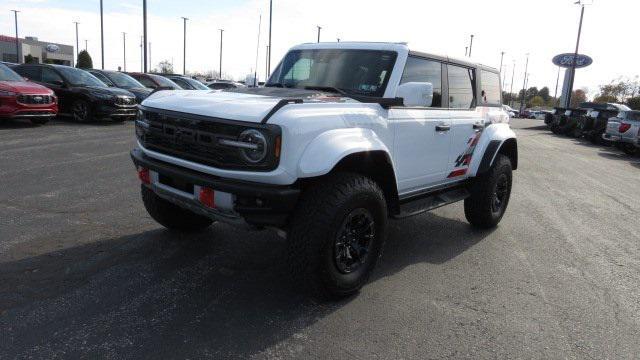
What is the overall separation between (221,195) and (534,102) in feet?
365

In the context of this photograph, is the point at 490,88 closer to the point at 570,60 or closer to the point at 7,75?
the point at 7,75

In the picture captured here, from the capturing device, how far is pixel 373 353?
117 inches

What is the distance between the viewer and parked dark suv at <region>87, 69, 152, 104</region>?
1666cm

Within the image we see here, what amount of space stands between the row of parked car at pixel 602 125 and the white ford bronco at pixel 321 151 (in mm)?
14628

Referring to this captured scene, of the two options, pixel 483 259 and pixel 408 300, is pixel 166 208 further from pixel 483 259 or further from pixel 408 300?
pixel 483 259

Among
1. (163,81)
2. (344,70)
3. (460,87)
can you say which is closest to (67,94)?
(163,81)

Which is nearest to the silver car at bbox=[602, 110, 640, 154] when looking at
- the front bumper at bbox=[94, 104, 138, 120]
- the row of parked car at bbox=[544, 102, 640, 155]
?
the row of parked car at bbox=[544, 102, 640, 155]

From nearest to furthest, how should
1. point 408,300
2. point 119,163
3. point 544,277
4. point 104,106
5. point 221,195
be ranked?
1. point 221,195
2. point 408,300
3. point 544,277
4. point 119,163
5. point 104,106

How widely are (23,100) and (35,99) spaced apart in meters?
0.33

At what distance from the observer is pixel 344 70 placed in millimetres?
4488

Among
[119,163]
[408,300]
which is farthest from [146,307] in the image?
[119,163]

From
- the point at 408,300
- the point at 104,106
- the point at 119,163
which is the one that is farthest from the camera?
the point at 104,106

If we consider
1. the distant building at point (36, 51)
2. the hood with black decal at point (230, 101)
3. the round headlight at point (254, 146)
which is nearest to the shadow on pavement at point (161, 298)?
the round headlight at point (254, 146)

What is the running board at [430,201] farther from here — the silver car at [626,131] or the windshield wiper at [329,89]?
the silver car at [626,131]
